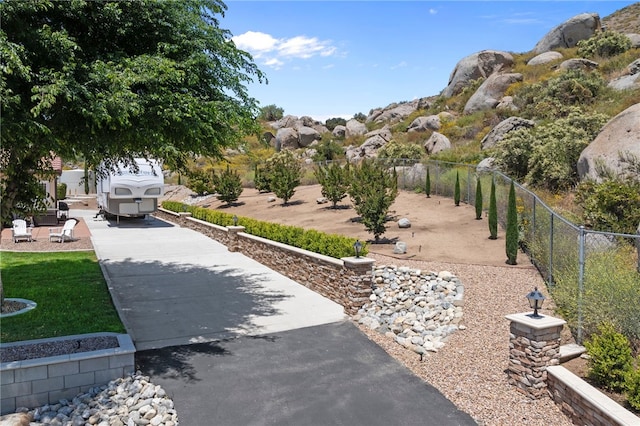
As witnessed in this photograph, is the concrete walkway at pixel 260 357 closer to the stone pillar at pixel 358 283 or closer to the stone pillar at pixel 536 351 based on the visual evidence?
the stone pillar at pixel 358 283

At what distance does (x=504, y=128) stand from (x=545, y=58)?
21847 millimetres

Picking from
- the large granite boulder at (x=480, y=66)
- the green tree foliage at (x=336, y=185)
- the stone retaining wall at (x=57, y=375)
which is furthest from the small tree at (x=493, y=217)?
the large granite boulder at (x=480, y=66)

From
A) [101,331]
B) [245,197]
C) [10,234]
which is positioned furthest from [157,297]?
[245,197]

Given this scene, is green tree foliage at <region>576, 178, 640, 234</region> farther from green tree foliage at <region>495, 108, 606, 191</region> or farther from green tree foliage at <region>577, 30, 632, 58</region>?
green tree foliage at <region>577, 30, 632, 58</region>

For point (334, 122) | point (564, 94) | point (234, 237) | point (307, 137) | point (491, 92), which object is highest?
point (334, 122)

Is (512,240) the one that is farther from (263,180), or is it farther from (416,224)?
(263,180)

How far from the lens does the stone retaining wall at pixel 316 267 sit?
9.73 meters

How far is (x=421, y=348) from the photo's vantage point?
798cm

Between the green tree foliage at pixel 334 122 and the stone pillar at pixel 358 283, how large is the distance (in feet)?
187

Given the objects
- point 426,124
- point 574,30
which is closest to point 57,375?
point 426,124

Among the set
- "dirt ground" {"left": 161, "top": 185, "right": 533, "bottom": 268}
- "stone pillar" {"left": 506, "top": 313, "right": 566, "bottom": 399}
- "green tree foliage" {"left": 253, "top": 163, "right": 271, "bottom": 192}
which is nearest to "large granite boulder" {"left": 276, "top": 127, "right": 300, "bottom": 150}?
"green tree foliage" {"left": 253, "top": 163, "right": 271, "bottom": 192}

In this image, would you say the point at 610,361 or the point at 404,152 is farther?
the point at 404,152

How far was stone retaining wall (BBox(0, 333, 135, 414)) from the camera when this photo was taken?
5.60 m

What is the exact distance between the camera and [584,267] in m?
7.61
